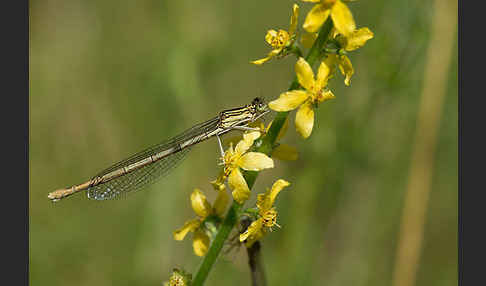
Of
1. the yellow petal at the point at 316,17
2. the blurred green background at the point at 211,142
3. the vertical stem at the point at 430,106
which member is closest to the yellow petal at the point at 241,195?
the yellow petal at the point at 316,17

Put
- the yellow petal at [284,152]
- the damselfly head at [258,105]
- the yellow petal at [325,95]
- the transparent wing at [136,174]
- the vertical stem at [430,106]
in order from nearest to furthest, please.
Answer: the yellow petal at [325,95], the yellow petal at [284,152], the damselfly head at [258,105], the transparent wing at [136,174], the vertical stem at [430,106]

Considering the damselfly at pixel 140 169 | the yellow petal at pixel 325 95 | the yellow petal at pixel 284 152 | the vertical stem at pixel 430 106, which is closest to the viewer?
the yellow petal at pixel 325 95

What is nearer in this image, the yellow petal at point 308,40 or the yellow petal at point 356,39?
the yellow petal at point 356,39

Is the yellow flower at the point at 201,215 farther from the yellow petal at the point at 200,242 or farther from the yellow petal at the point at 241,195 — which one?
the yellow petal at the point at 241,195

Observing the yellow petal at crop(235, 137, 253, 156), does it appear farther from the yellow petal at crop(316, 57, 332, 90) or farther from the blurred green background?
the blurred green background

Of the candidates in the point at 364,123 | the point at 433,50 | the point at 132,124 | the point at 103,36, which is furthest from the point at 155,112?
the point at 433,50

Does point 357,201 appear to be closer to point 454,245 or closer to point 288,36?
point 454,245

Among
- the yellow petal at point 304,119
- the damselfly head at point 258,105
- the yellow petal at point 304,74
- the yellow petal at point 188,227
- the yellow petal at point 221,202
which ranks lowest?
the yellow petal at point 188,227
